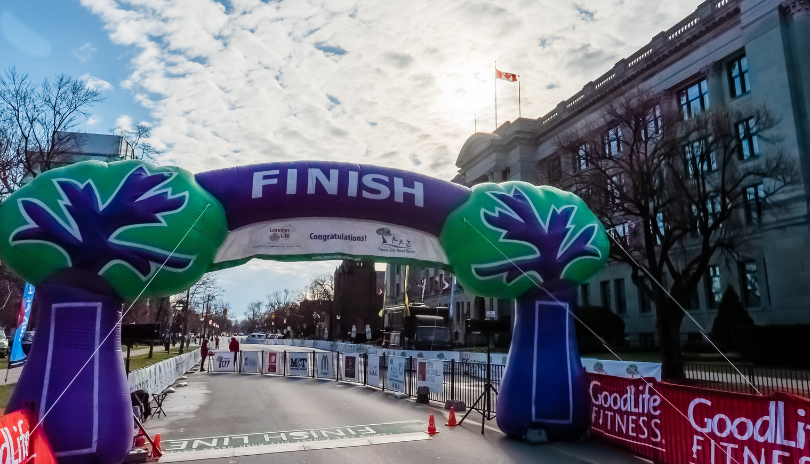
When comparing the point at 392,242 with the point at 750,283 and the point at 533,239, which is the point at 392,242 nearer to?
the point at 533,239

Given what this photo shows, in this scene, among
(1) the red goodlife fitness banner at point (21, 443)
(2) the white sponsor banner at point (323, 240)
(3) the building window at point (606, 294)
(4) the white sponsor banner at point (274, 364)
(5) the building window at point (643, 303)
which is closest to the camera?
(1) the red goodlife fitness banner at point (21, 443)

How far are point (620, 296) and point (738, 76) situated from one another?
16.0 m

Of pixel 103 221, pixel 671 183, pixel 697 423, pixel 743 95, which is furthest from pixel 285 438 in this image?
pixel 743 95

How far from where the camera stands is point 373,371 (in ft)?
67.1

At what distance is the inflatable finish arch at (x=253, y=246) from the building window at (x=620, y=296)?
30248 mm

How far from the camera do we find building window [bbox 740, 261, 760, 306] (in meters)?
28.2

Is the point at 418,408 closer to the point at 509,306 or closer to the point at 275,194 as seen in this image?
the point at 275,194

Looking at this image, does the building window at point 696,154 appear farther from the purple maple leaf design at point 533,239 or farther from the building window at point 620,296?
the building window at point 620,296

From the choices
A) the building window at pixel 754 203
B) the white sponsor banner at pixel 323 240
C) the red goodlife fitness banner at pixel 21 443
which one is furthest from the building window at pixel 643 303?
the red goodlife fitness banner at pixel 21 443

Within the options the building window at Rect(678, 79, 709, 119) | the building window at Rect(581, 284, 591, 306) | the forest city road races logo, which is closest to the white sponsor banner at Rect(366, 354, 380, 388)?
the forest city road races logo

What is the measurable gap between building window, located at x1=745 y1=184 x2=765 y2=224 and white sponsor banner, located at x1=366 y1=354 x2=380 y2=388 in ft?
64.9

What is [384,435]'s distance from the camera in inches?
418

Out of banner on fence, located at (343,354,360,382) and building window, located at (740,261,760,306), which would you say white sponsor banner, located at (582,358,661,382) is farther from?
building window, located at (740,261,760,306)

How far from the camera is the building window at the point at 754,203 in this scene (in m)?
27.0
